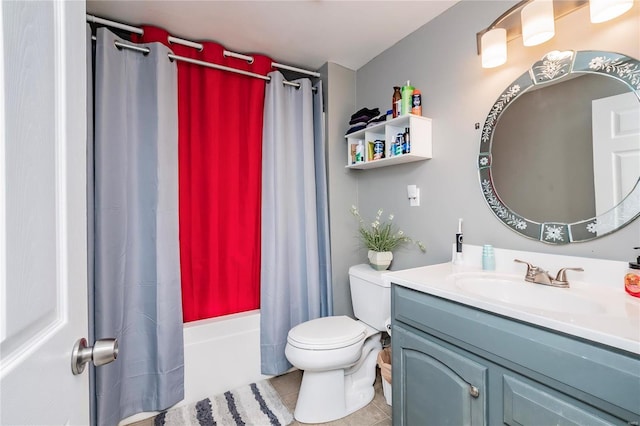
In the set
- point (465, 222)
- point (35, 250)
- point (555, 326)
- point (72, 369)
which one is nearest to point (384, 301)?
point (465, 222)

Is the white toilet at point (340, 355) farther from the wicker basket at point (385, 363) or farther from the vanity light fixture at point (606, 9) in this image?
the vanity light fixture at point (606, 9)

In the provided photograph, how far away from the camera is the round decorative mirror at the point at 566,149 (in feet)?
3.41

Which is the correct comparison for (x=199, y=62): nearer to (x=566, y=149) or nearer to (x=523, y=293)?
(x=566, y=149)

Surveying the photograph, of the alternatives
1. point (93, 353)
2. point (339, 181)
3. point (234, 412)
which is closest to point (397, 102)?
point (339, 181)

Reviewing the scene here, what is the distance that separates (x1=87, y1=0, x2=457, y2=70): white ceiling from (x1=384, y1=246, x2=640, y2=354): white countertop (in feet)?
4.44

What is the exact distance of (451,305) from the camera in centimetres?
104

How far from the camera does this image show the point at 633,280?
0.94 metres

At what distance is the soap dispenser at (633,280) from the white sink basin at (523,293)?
128 millimetres

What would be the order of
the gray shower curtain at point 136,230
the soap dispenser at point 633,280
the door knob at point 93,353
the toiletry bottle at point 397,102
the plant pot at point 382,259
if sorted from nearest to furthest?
the door knob at point 93,353
the soap dispenser at point 633,280
the gray shower curtain at point 136,230
the toiletry bottle at point 397,102
the plant pot at point 382,259

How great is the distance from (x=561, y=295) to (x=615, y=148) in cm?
56

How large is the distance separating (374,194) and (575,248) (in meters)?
1.18

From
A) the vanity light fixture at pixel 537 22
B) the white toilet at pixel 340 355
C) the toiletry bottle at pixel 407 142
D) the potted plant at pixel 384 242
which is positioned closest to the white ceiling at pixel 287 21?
the vanity light fixture at pixel 537 22

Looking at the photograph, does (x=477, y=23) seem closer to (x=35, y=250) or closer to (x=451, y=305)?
(x=451, y=305)

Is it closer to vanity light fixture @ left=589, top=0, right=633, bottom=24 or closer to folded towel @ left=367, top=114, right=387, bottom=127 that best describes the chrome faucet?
vanity light fixture @ left=589, top=0, right=633, bottom=24
